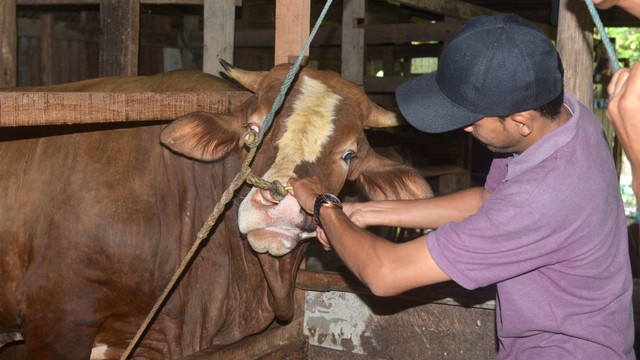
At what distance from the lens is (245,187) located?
3.56 meters

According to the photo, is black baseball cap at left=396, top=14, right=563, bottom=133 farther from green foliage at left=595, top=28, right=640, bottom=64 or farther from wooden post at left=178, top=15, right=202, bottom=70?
green foliage at left=595, top=28, right=640, bottom=64

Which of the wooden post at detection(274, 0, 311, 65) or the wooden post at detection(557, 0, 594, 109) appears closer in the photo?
the wooden post at detection(557, 0, 594, 109)

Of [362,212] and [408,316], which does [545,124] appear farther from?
[408,316]

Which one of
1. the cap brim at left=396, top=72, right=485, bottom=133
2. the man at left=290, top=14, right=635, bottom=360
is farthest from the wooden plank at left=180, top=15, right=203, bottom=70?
the man at left=290, top=14, right=635, bottom=360

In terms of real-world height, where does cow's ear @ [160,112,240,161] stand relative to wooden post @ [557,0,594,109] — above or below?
below

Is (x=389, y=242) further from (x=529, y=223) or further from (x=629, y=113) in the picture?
(x=629, y=113)

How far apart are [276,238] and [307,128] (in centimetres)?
55

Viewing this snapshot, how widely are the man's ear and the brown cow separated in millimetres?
1233

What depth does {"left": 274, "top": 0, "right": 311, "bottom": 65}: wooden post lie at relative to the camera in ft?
11.3

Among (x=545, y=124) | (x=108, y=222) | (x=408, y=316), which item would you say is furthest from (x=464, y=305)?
(x=108, y=222)

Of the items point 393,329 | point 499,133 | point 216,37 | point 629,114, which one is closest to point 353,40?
point 216,37

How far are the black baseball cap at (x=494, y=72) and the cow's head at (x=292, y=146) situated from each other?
102 cm

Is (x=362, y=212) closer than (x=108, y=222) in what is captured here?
Yes

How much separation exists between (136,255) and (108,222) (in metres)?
0.20
